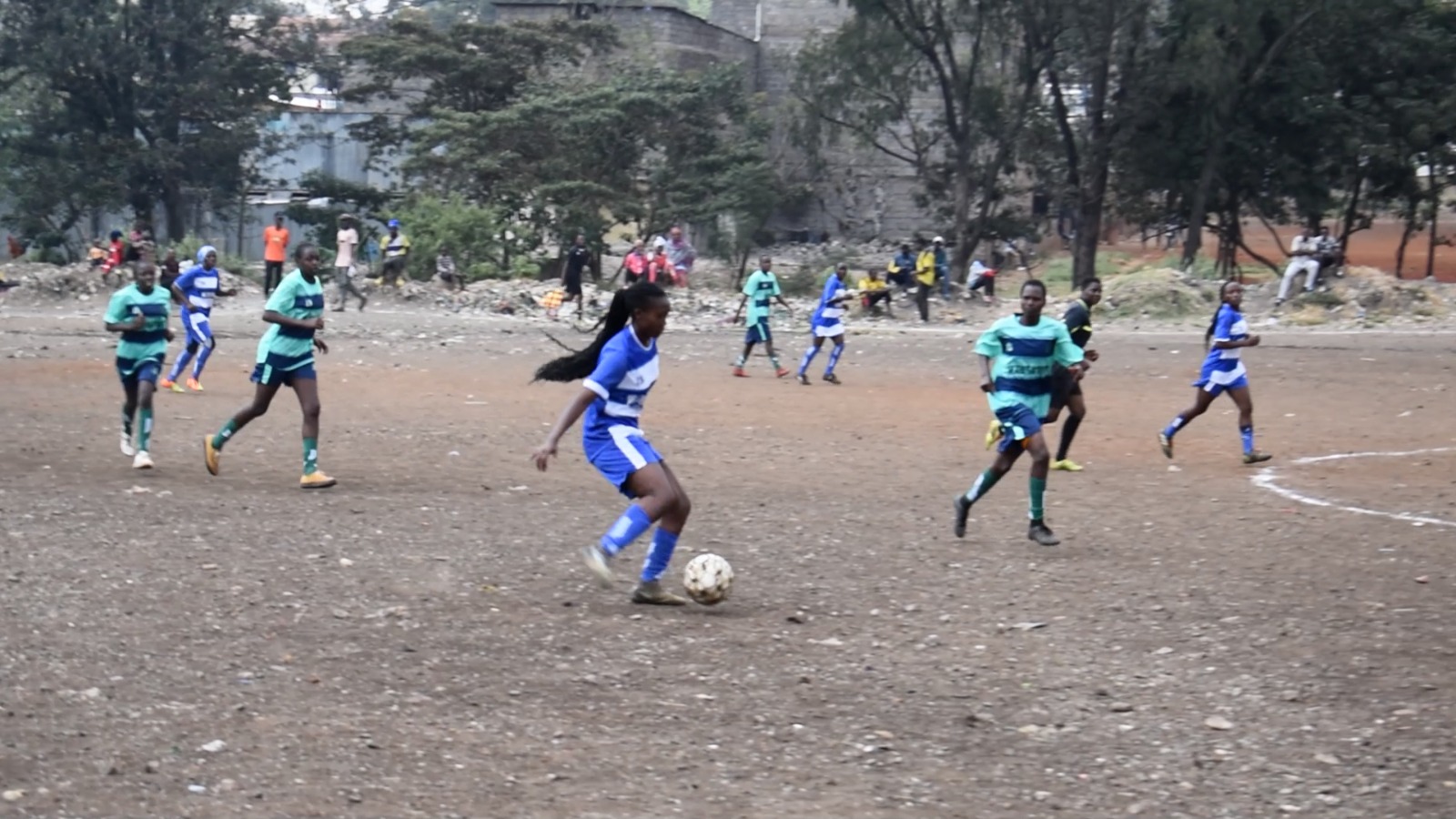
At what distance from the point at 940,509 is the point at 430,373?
11.8m

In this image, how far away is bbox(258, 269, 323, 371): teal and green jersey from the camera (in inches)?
450

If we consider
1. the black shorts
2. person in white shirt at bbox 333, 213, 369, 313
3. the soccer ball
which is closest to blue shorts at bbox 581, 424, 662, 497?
the soccer ball

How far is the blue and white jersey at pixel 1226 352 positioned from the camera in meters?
13.5

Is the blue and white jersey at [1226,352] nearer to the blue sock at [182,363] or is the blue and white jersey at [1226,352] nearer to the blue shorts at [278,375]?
the blue shorts at [278,375]

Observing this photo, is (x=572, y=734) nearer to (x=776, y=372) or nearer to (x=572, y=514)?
(x=572, y=514)

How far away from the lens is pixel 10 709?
6.07 metres

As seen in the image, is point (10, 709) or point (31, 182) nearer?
point (10, 709)

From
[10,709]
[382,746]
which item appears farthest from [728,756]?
[10,709]

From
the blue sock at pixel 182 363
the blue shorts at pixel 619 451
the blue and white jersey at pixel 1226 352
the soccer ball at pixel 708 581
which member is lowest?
the blue sock at pixel 182 363

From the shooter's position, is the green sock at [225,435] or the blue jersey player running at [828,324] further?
the blue jersey player running at [828,324]

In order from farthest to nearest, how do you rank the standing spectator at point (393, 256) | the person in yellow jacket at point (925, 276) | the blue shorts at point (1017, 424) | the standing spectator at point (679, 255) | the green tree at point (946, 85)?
the standing spectator at point (679, 255) < the green tree at point (946, 85) < the standing spectator at point (393, 256) < the person in yellow jacket at point (925, 276) < the blue shorts at point (1017, 424)

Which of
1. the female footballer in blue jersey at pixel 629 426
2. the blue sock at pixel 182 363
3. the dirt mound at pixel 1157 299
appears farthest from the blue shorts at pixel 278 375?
the dirt mound at pixel 1157 299

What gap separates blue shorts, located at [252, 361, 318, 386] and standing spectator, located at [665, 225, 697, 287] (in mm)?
25005

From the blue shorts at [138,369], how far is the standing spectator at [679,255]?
2416 cm
